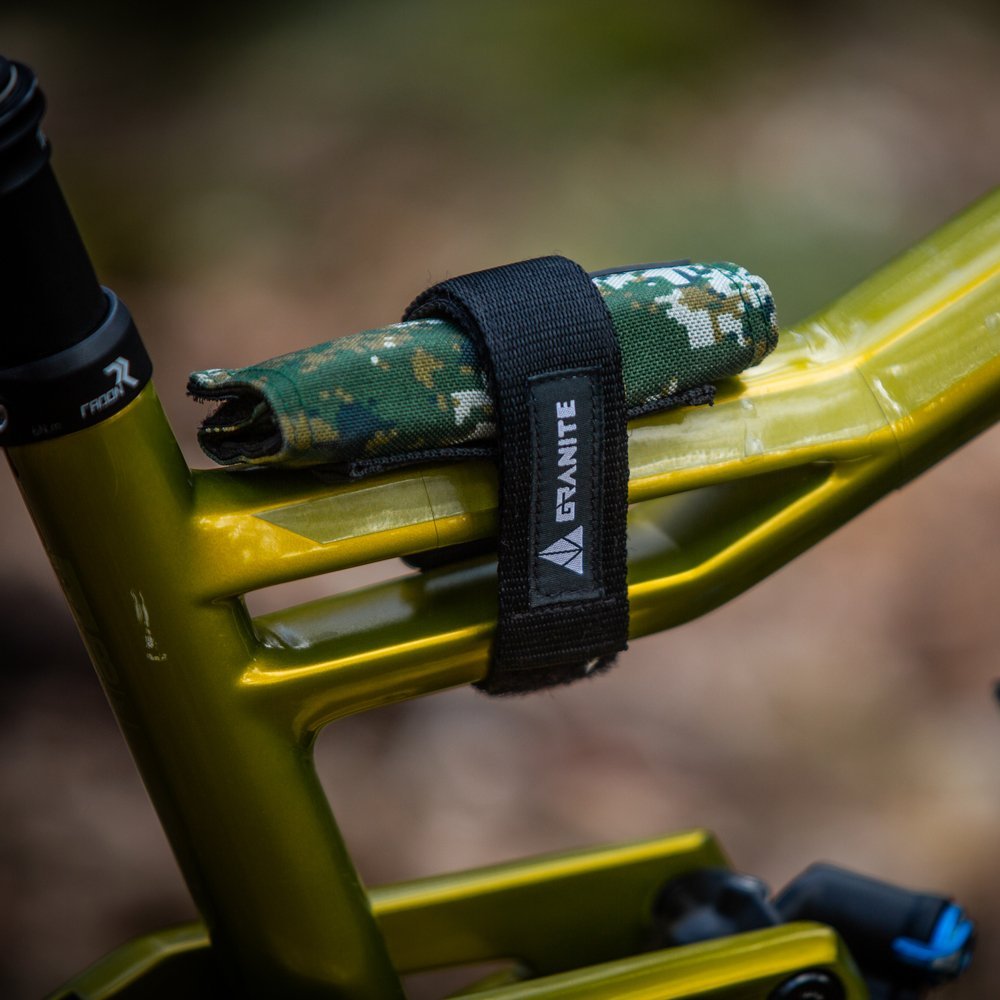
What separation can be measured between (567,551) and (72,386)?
0.25 meters

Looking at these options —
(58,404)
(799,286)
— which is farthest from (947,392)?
(799,286)

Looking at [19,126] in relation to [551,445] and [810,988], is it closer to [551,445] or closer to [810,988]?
[551,445]

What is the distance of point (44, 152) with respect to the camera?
20.9 inches

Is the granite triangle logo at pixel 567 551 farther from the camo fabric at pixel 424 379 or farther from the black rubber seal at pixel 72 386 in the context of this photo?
the black rubber seal at pixel 72 386

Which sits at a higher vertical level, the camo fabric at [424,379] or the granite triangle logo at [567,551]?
the camo fabric at [424,379]

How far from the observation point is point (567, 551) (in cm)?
65

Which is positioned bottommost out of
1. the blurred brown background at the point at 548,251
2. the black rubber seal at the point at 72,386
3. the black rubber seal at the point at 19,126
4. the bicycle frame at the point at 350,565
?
the blurred brown background at the point at 548,251

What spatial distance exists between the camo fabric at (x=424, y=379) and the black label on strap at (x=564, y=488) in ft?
0.09

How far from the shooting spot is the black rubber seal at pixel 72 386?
0.55 metres

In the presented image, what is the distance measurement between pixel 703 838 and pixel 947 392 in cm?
37

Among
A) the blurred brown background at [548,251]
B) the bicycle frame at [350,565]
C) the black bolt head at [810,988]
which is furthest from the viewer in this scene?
the blurred brown background at [548,251]

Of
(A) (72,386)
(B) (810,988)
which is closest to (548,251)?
(B) (810,988)

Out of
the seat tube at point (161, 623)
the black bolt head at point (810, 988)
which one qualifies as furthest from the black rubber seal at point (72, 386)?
the black bolt head at point (810, 988)

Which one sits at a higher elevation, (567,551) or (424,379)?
(424,379)
